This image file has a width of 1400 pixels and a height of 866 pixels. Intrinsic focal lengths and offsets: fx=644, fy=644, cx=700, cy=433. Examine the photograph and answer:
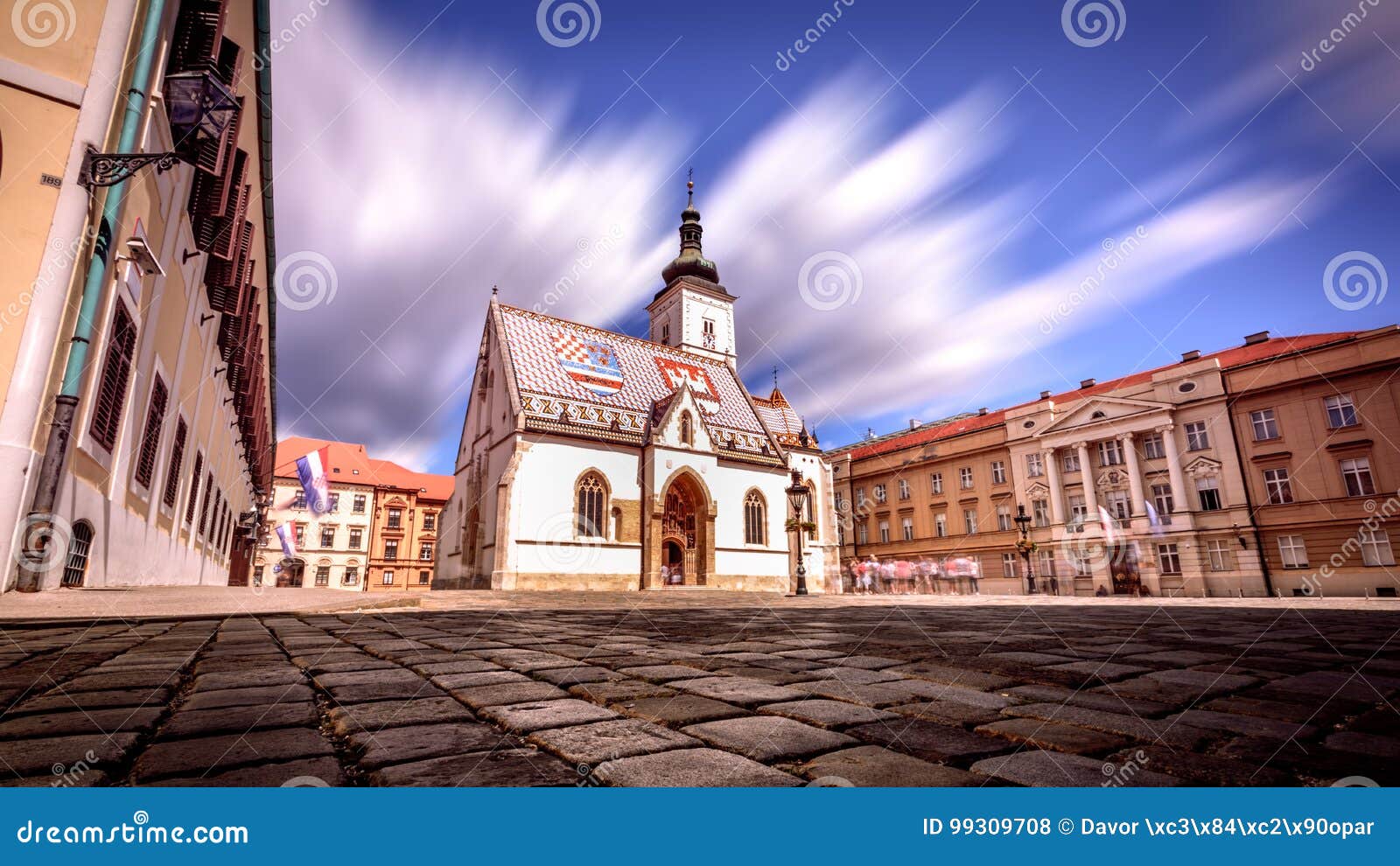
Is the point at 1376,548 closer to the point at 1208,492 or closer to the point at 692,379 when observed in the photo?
the point at 1208,492

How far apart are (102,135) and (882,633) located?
31.2ft

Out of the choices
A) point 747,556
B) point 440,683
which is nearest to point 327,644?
point 440,683

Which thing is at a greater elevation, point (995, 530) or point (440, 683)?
point (995, 530)

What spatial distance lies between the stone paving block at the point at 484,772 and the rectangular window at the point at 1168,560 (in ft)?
127

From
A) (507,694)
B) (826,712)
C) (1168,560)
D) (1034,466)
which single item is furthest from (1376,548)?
(507,694)

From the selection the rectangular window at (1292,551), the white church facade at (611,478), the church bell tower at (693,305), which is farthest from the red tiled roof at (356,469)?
the rectangular window at (1292,551)

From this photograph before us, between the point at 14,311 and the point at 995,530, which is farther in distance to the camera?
the point at 995,530

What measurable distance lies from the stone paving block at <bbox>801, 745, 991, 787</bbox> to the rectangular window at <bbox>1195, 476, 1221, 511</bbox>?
125 feet

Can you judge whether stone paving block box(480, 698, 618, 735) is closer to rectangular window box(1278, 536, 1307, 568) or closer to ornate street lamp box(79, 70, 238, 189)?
ornate street lamp box(79, 70, 238, 189)

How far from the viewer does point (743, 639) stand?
208 inches

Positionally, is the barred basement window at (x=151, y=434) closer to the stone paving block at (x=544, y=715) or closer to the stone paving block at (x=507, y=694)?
the stone paving block at (x=507, y=694)

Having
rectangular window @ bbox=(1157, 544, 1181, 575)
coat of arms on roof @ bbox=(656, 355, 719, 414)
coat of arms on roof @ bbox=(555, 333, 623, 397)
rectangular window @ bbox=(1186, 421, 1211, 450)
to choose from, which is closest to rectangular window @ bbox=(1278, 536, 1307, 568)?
rectangular window @ bbox=(1157, 544, 1181, 575)

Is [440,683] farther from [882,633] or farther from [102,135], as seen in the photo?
[102,135]

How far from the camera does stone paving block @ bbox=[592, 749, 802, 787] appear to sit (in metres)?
1.48
